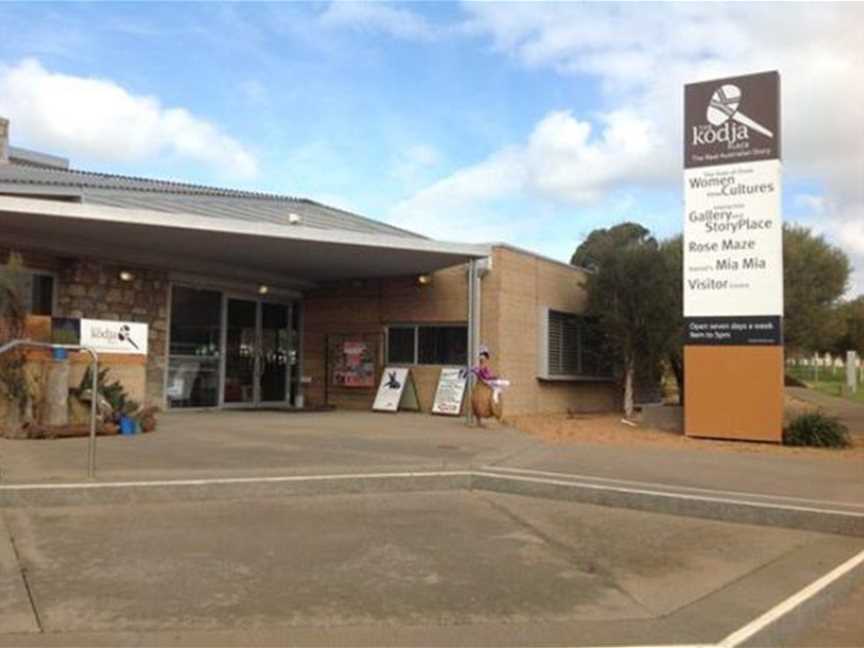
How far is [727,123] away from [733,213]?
5.26ft

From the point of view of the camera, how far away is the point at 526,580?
22.6 ft

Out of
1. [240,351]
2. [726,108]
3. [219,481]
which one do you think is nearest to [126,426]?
[219,481]

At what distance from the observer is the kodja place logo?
1661 centimetres

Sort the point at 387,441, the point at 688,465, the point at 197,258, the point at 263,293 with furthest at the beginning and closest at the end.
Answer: the point at 263,293 < the point at 197,258 < the point at 387,441 < the point at 688,465

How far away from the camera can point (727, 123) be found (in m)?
16.8

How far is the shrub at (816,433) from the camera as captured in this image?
1541 centimetres

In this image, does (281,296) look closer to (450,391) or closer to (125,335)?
(450,391)

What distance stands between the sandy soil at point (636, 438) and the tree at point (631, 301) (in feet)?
9.79

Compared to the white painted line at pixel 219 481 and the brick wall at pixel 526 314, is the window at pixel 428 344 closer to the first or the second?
the brick wall at pixel 526 314

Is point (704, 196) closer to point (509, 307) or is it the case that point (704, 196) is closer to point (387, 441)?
point (509, 307)

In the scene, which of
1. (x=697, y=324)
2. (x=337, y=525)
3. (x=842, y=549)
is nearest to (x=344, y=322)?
(x=697, y=324)

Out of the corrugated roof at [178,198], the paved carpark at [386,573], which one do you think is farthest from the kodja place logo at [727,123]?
the paved carpark at [386,573]

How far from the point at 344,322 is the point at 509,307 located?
4220mm

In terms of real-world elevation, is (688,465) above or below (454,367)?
below
